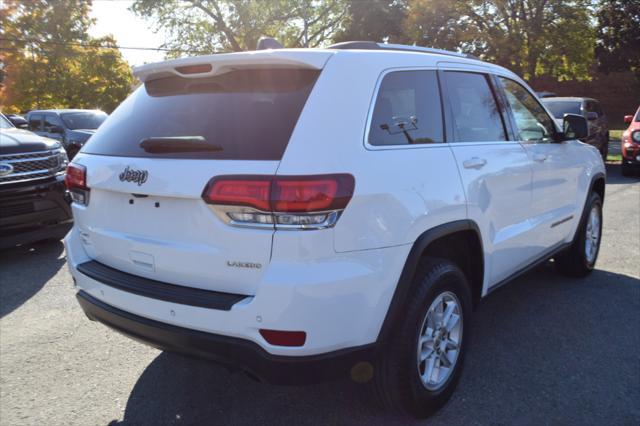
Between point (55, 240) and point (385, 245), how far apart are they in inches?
225

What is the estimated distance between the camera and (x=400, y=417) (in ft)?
9.37

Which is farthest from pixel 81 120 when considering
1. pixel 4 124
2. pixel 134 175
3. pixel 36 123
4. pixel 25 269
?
pixel 134 175

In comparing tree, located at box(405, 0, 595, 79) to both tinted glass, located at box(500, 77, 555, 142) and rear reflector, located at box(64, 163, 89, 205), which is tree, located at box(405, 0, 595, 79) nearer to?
tinted glass, located at box(500, 77, 555, 142)

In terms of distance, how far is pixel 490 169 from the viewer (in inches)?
126

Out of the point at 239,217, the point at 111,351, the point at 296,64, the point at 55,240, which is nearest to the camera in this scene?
the point at 239,217

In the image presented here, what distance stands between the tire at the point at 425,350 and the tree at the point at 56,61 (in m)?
35.9

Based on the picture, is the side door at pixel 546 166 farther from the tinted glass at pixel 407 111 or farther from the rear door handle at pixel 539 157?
the tinted glass at pixel 407 111

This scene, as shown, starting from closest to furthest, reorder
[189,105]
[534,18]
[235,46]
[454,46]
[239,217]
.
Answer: [239,217]
[189,105]
[534,18]
[454,46]
[235,46]

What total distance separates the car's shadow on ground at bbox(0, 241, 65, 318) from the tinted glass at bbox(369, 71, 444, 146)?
11.8 feet

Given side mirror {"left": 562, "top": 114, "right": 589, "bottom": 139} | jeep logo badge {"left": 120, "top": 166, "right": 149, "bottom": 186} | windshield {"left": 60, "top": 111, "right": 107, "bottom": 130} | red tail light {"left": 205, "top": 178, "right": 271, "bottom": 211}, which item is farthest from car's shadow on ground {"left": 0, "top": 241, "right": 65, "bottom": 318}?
windshield {"left": 60, "top": 111, "right": 107, "bottom": 130}

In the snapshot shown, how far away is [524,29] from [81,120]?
16.9 m

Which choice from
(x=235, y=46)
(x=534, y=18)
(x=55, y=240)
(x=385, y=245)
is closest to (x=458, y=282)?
(x=385, y=245)

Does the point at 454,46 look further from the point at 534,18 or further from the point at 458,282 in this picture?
the point at 458,282

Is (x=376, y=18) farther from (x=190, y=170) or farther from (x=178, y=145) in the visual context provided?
(x=190, y=170)
